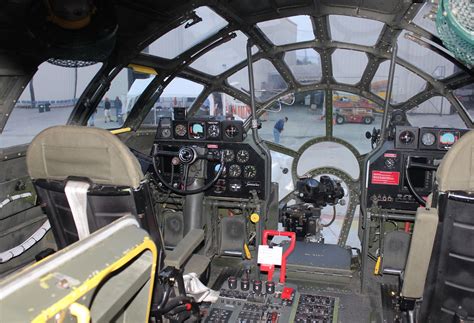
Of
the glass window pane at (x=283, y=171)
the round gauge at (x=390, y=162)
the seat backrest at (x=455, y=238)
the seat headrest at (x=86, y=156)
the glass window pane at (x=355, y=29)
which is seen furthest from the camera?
the glass window pane at (x=283, y=171)

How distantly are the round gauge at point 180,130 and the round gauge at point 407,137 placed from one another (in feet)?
6.89

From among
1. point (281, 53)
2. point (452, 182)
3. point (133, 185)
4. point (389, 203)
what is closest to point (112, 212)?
point (133, 185)

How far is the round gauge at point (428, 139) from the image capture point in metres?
3.51

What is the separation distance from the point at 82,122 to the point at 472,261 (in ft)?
12.4

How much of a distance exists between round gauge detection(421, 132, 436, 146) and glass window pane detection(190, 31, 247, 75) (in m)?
2.51

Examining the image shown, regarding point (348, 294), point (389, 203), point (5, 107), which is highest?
point (5, 107)

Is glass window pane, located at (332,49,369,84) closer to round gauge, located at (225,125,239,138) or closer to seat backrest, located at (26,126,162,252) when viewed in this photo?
round gauge, located at (225,125,239,138)

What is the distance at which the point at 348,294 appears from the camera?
340cm

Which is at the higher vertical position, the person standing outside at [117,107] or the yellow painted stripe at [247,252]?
the person standing outside at [117,107]

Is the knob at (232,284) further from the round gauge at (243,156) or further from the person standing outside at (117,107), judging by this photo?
the person standing outside at (117,107)

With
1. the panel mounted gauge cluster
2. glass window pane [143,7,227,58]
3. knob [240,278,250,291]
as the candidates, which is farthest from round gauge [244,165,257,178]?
glass window pane [143,7,227,58]

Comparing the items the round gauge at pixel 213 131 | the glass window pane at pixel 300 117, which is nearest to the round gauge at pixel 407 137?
the round gauge at pixel 213 131

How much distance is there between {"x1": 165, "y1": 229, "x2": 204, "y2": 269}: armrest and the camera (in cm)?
210

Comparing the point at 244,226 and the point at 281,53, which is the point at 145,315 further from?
the point at 281,53
